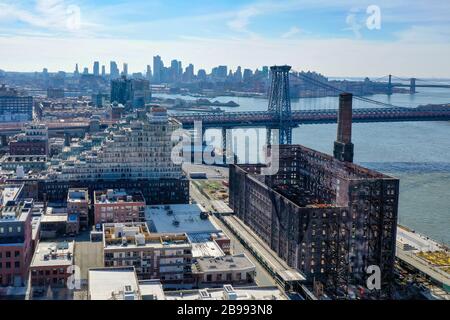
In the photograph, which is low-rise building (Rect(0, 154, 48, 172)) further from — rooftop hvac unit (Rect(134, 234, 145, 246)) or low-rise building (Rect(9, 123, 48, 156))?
rooftop hvac unit (Rect(134, 234, 145, 246))

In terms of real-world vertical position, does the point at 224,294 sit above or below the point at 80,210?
above

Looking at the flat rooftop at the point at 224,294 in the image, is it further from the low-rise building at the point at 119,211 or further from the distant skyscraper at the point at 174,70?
the distant skyscraper at the point at 174,70

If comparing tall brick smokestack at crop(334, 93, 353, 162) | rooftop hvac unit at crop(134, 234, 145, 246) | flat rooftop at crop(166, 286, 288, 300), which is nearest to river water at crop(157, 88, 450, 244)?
tall brick smokestack at crop(334, 93, 353, 162)

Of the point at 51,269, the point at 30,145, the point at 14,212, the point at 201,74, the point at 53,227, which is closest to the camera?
the point at 51,269

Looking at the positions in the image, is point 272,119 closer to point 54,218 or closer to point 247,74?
point 54,218

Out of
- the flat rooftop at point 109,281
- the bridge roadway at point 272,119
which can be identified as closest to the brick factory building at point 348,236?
the flat rooftop at point 109,281

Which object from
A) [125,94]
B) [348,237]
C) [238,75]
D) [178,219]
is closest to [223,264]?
[348,237]
